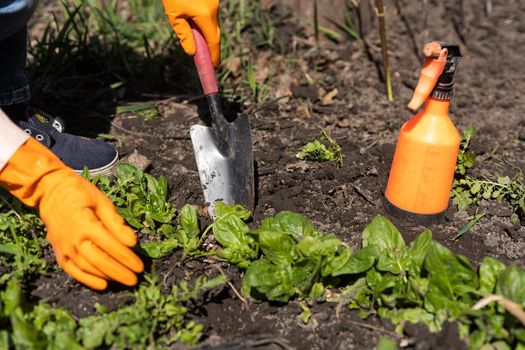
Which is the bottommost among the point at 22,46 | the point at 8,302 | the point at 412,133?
the point at 8,302

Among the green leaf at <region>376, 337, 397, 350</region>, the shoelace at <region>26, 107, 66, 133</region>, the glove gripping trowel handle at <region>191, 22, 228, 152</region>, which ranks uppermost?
the glove gripping trowel handle at <region>191, 22, 228, 152</region>

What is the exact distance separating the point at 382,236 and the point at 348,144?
0.75m

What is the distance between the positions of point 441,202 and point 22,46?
65.7 inches

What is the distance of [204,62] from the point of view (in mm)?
2064

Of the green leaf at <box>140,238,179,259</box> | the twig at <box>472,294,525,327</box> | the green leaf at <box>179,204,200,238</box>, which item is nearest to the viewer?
the twig at <box>472,294,525,327</box>

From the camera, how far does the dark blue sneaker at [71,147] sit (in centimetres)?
220

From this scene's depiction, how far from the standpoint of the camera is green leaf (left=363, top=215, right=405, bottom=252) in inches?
69.2

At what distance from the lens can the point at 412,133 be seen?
72.9 inches

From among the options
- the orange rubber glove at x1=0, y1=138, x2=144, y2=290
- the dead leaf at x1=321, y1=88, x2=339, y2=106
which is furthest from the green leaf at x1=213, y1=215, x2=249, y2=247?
the dead leaf at x1=321, y1=88, x2=339, y2=106

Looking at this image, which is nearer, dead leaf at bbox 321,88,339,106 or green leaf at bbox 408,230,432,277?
green leaf at bbox 408,230,432,277

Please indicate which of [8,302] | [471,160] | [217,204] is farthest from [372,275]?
[8,302]

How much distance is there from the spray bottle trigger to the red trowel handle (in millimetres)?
728

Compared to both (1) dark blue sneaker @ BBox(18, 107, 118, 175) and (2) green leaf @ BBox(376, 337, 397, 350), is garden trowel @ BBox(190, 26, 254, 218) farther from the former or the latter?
(2) green leaf @ BBox(376, 337, 397, 350)

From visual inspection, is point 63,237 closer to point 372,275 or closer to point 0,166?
point 0,166
